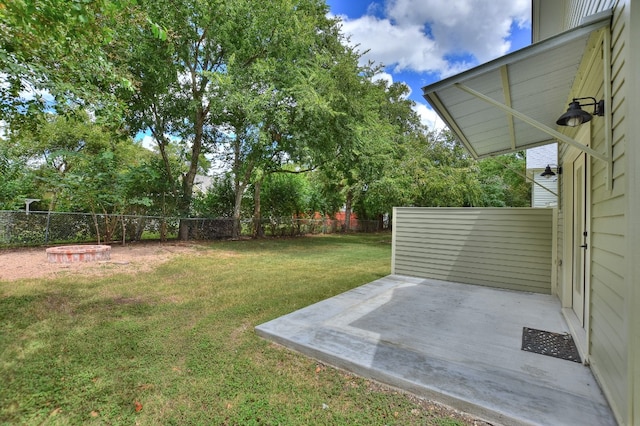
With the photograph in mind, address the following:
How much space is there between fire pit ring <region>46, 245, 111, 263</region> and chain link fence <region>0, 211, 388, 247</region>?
2.05 meters

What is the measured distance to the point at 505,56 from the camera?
2.33 metres

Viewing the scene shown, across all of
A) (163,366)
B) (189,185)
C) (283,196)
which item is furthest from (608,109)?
(283,196)

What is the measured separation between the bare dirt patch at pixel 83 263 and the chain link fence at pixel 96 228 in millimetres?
479

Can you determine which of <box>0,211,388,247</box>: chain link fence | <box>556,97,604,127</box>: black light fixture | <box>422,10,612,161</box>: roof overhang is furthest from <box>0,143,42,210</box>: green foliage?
<box>556,97,604,127</box>: black light fixture

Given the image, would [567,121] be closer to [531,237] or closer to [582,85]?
[582,85]

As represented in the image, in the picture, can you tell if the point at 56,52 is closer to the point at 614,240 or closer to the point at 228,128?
the point at 614,240

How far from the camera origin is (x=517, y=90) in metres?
3.05

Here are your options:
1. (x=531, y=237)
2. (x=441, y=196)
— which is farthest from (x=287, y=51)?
(x=531, y=237)

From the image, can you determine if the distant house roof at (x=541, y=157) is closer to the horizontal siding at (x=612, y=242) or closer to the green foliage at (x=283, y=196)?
the horizontal siding at (x=612, y=242)

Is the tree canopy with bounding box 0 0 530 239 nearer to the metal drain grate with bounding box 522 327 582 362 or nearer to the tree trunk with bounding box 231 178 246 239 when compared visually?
the tree trunk with bounding box 231 178 246 239

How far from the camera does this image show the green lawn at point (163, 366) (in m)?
1.93

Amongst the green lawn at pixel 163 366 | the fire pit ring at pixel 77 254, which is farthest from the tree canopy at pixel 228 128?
the green lawn at pixel 163 366

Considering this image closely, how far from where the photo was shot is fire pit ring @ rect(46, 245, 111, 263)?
627 centimetres

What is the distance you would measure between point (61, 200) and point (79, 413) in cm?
880
